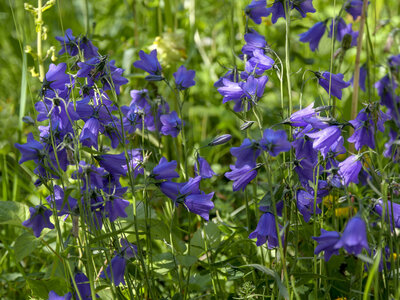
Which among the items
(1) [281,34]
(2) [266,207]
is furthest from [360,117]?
(1) [281,34]

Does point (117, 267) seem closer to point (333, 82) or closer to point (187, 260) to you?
point (187, 260)

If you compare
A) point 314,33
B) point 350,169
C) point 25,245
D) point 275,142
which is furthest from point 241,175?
point 314,33

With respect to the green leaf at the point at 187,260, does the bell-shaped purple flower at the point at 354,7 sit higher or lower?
higher

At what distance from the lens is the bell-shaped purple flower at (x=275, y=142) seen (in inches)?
46.3

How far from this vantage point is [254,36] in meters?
1.69

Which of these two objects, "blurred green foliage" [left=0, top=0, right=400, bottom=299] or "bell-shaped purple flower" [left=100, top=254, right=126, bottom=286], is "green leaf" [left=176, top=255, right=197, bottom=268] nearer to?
"blurred green foliage" [left=0, top=0, right=400, bottom=299]

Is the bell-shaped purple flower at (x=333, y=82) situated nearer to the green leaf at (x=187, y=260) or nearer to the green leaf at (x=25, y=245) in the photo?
the green leaf at (x=187, y=260)

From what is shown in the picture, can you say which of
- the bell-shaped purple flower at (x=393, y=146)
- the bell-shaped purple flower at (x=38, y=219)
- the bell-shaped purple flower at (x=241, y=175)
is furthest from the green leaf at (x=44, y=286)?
the bell-shaped purple flower at (x=393, y=146)

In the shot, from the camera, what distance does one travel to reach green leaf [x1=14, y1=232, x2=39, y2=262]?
152cm

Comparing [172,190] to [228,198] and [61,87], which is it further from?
[228,198]

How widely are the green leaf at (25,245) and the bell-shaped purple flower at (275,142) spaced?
0.77 meters

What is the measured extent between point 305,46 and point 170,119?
2.45m

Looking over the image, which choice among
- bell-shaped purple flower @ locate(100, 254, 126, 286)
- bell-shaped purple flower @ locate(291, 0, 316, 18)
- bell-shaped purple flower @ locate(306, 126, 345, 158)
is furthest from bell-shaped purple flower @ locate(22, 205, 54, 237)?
bell-shaped purple flower @ locate(291, 0, 316, 18)

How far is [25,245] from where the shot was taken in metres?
1.54
